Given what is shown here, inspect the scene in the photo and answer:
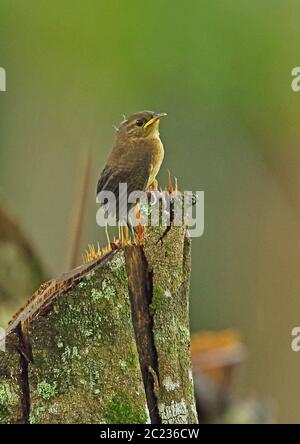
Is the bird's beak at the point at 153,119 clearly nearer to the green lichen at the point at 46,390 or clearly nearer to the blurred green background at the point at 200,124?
the green lichen at the point at 46,390

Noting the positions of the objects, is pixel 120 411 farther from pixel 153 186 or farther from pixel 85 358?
pixel 153 186

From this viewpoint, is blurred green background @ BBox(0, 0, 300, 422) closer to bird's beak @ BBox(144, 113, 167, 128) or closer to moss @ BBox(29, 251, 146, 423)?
bird's beak @ BBox(144, 113, 167, 128)

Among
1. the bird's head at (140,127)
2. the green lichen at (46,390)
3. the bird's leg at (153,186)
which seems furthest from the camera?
the bird's head at (140,127)

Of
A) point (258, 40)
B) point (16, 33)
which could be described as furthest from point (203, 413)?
point (16, 33)

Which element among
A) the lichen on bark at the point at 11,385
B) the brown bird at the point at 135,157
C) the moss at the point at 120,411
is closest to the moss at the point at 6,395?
the lichen on bark at the point at 11,385

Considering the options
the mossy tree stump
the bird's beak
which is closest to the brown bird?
the bird's beak

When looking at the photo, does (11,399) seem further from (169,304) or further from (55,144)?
(55,144)
